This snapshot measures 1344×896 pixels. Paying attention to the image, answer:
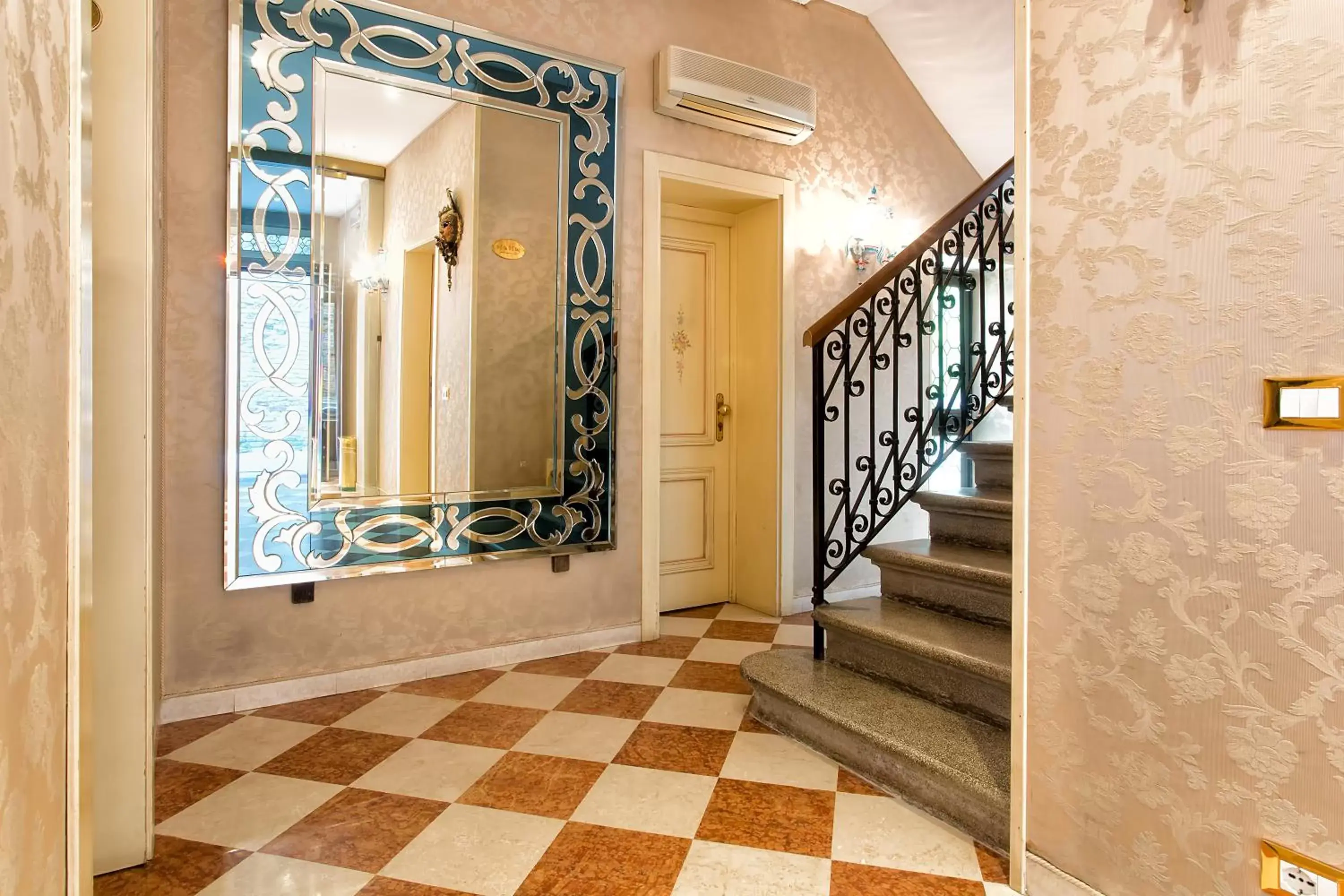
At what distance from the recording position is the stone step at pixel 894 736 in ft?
5.64

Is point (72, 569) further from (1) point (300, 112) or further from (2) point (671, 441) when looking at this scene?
(2) point (671, 441)

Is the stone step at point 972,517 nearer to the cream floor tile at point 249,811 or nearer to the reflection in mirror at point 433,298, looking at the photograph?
the reflection in mirror at point 433,298

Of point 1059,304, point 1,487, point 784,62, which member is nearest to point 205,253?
point 1,487

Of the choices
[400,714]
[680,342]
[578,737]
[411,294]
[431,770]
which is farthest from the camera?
[680,342]

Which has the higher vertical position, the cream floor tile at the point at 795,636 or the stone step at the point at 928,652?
the stone step at the point at 928,652

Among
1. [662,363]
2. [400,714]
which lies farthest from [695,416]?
[400,714]

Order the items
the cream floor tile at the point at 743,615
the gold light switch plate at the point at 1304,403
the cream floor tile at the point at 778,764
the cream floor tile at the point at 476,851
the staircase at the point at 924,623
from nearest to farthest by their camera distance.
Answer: the gold light switch plate at the point at 1304,403, the cream floor tile at the point at 476,851, the staircase at the point at 924,623, the cream floor tile at the point at 778,764, the cream floor tile at the point at 743,615

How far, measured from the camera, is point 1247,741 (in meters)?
1.19

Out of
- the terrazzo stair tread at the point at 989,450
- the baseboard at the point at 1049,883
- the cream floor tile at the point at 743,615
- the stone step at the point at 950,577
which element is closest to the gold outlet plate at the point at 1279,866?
the baseboard at the point at 1049,883

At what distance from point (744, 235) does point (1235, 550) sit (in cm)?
301

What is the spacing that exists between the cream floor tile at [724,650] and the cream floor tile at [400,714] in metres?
1.05

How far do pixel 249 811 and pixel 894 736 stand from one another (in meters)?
1.70

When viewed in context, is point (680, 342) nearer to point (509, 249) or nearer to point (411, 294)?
point (509, 249)

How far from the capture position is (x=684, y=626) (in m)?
3.53
